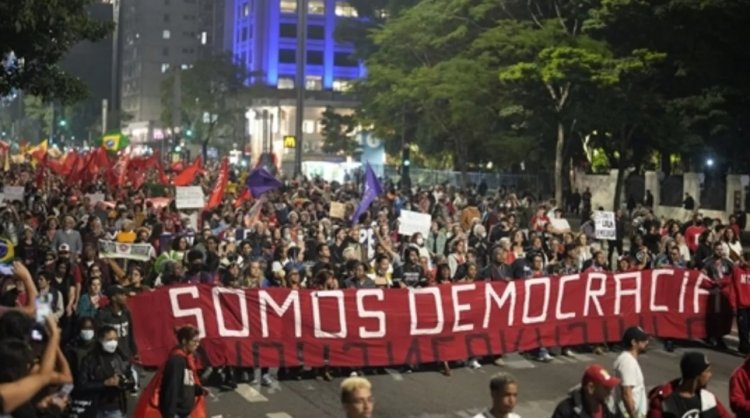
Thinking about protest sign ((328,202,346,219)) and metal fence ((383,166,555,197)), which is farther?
metal fence ((383,166,555,197))

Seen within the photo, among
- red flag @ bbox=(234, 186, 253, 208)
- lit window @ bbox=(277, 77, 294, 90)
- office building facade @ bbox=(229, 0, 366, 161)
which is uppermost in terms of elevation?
office building facade @ bbox=(229, 0, 366, 161)

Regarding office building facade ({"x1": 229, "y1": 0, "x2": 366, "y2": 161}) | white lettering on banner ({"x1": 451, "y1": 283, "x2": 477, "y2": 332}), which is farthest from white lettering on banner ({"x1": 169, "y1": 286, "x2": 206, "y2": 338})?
office building facade ({"x1": 229, "y1": 0, "x2": 366, "y2": 161})

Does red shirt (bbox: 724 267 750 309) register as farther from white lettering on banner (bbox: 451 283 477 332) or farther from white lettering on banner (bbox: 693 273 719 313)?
white lettering on banner (bbox: 451 283 477 332)

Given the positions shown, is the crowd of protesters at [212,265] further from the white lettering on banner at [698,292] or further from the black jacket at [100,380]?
the white lettering on banner at [698,292]

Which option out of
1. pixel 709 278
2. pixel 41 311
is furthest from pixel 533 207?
pixel 41 311

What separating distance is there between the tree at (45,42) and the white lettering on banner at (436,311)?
8822 millimetres

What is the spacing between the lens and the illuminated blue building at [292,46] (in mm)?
107812

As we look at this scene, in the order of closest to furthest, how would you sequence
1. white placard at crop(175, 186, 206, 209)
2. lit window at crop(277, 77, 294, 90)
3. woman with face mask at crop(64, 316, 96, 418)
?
1. woman with face mask at crop(64, 316, 96, 418)
2. white placard at crop(175, 186, 206, 209)
3. lit window at crop(277, 77, 294, 90)

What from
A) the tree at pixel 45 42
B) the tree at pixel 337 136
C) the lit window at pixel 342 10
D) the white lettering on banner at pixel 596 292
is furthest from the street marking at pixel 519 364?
the lit window at pixel 342 10

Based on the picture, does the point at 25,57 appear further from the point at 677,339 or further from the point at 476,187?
the point at 476,187

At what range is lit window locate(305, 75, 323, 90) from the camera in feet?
359

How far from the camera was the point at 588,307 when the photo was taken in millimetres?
13852

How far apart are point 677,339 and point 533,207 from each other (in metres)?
14.6

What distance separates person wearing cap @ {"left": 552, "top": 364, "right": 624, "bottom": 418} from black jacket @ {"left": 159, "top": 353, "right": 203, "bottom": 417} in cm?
278
